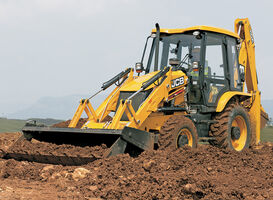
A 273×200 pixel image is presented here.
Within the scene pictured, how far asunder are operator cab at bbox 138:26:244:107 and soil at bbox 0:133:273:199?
1558 mm

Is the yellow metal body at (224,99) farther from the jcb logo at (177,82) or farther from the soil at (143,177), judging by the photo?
the soil at (143,177)

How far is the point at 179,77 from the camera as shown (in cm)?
821

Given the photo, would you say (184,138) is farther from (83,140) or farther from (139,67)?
(139,67)

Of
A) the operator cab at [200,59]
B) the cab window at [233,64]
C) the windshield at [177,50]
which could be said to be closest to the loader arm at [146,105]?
the operator cab at [200,59]

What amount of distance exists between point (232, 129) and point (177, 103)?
179cm

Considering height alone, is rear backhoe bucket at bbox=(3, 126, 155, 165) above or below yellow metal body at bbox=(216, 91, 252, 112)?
below

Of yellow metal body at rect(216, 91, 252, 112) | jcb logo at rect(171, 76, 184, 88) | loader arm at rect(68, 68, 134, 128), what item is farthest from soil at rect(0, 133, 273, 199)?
jcb logo at rect(171, 76, 184, 88)

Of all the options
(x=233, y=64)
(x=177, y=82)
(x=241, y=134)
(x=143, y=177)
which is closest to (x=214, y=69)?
(x=233, y=64)

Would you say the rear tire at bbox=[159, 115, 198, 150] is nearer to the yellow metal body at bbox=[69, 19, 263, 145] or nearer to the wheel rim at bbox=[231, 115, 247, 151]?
the yellow metal body at bbox=[69, 19, 263, 145]

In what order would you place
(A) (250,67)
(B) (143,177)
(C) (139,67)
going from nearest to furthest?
(B) (143,177) → (C) (139,67) → (A) (250,67)

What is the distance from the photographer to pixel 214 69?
29.2 feet

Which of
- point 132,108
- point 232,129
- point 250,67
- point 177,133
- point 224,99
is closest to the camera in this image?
point 132,108

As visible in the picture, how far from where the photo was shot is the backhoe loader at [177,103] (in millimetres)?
7086

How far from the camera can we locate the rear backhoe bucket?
6.44m
